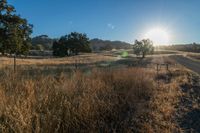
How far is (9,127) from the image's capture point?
407cm

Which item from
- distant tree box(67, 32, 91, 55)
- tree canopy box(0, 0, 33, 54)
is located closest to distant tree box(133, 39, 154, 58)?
distant tree box(67, 32, 91, 55)

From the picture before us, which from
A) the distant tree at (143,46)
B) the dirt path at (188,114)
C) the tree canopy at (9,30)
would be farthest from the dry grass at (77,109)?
the distant tree at (143,46)

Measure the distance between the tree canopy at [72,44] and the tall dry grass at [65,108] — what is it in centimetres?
6744

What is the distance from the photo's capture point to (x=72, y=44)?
246ft

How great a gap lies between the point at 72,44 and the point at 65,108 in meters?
70.9

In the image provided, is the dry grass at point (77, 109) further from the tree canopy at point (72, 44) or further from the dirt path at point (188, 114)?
the tree canopy at point (72, 44)

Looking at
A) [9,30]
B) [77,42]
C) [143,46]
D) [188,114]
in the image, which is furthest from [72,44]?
[188,114]

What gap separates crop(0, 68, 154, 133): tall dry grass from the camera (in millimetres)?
4164

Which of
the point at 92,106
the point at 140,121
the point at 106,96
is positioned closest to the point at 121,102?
the point at 106,96

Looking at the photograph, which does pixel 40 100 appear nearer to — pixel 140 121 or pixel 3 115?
pixel 3 115

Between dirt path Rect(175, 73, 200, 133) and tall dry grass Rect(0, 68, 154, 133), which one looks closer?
tall dry grass Rect(0, 68, 154, 133)

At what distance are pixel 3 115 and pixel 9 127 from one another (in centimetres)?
41

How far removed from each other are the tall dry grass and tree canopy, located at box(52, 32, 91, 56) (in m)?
67.4

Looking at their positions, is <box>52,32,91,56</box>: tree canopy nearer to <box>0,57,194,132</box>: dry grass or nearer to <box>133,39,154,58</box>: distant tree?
<box>133,39,154,58</box>: distant tree
